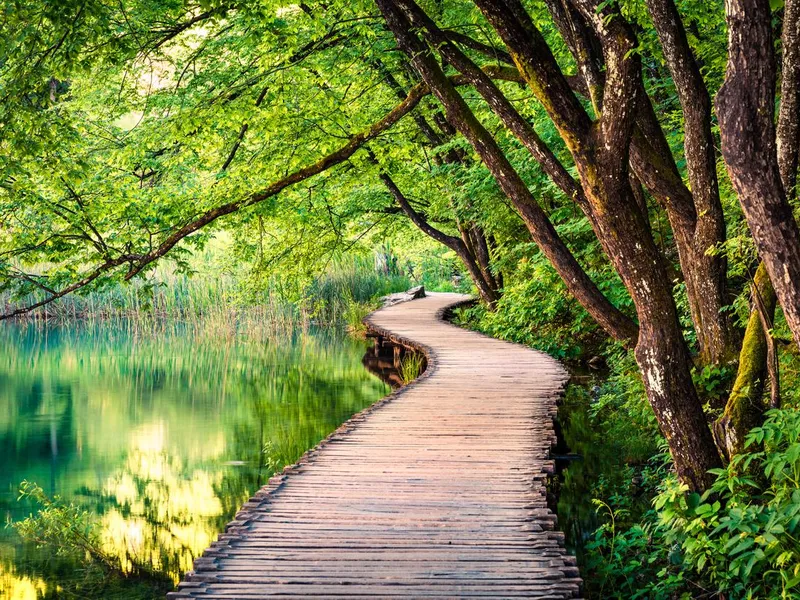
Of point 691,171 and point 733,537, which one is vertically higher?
point 691,171

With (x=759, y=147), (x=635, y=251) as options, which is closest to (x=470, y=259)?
(x=635, y=251)

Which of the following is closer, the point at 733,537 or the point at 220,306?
the point at 733,537

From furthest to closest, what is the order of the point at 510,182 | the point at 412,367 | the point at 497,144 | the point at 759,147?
1. the point at 412,367
2. the point at 497,144
3. the point at 510,182
4. the point at 759,147

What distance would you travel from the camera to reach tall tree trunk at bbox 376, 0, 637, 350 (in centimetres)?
602

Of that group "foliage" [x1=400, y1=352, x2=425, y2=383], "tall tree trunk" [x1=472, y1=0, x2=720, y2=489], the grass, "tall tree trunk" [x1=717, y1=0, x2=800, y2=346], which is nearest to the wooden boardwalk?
"tall tree trunk" [x1=472, y1=0, x2=720, y2=489]

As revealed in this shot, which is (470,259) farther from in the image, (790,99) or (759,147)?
(759,147)

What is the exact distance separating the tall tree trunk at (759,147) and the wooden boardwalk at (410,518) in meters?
1.69

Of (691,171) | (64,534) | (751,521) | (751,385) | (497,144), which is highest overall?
(497,144)

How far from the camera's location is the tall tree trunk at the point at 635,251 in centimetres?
467

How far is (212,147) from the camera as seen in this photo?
10.8 m

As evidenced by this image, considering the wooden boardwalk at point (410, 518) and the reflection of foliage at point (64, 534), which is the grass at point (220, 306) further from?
the wooden boardwalk at point (410, 518)

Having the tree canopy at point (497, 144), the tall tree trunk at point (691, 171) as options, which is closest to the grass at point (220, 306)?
the tree canopy at point (497, 144)

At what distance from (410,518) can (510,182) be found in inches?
99.7

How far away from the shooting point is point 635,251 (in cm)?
478
